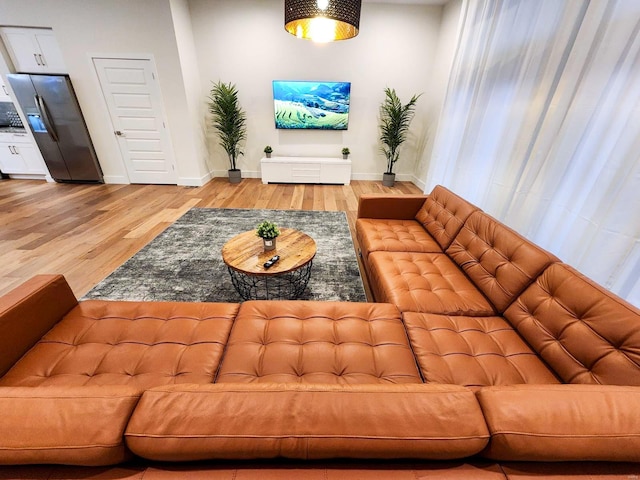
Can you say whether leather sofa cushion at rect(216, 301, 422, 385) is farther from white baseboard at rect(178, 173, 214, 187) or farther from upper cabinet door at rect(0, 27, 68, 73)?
upper cabinet door at rect(0, 27, 68, 73)

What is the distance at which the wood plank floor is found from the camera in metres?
2.52

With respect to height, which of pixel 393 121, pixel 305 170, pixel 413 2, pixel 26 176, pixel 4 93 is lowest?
pixel 26 176

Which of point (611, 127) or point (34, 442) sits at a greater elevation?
point (611, 127)

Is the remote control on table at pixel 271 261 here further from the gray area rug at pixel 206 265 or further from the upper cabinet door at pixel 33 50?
the upper cabinet door at pixel 33 50

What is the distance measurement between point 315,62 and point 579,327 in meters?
5.21

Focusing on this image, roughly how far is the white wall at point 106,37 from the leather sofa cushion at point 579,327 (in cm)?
512

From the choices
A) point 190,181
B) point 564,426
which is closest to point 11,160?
point 190,181

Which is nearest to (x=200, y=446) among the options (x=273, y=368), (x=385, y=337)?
(x=273, y=368)

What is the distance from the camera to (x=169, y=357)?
3.76ft

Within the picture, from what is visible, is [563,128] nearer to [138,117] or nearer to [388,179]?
[388,179]

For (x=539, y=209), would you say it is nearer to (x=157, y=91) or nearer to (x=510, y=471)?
(x=510, y=471)

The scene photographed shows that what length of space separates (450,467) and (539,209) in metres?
1.99

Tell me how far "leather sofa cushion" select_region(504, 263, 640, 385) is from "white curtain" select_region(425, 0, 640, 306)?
0.58m

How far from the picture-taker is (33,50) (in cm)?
409
